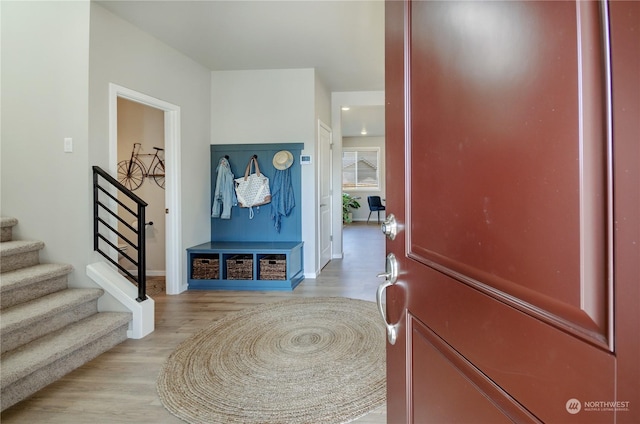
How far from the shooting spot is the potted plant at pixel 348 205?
34.1ft

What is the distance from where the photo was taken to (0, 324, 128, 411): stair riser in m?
1.78

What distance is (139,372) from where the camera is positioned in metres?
2.12

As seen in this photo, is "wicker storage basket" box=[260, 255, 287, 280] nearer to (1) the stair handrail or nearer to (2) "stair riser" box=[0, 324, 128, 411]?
(1) the stair handrail

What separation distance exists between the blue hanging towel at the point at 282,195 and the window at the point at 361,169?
687 centimetres

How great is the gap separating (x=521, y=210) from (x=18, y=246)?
320 centimetres

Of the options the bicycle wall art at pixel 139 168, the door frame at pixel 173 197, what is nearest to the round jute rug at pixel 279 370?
the door frame at pixel 173 197

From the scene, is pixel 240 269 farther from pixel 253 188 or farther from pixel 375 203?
pixel 375 203

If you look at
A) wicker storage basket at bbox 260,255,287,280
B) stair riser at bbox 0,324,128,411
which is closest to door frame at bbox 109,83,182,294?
wicker storage basket at bbox 260,255,287,280

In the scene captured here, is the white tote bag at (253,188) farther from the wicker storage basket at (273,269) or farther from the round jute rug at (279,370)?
the round jute rug at (279,370)

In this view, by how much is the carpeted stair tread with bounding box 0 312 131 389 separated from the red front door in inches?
83.6

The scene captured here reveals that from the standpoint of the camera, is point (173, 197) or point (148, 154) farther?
point (148, 154)

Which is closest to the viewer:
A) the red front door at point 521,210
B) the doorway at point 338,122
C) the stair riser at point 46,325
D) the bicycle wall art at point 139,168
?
the red front door at point 521,210

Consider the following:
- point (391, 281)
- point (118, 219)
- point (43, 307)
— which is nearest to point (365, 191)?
point (118, 219)

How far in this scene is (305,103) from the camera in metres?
4.31
